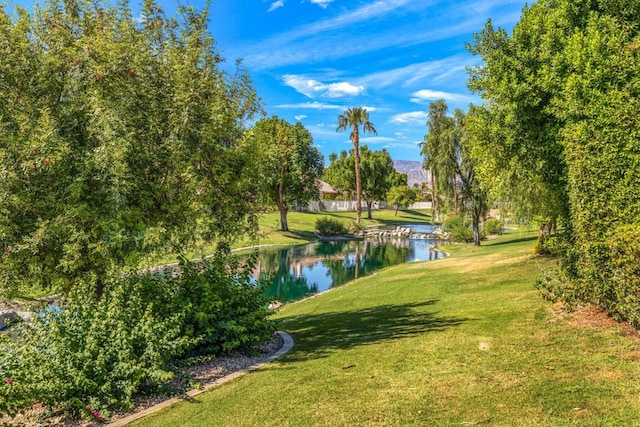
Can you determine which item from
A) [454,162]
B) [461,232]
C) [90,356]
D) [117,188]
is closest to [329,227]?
[461,232]

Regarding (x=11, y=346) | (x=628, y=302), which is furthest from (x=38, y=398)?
(x=628, y=302)

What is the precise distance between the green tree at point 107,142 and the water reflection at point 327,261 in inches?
461

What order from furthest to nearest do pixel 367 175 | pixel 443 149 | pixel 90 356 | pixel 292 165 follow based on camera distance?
pixel 367 175
pixel 292 165
pixel 443 149
pixel 90 356

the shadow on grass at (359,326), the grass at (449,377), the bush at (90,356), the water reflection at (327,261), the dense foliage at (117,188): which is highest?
the dense foliage at (117,188)

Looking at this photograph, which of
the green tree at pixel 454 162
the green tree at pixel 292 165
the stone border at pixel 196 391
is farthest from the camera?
the green tree at pixel 292 165

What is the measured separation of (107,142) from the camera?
9172mm

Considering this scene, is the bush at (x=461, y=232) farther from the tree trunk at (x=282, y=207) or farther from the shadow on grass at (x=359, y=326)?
the shadow on grass at (x=359, y=326)

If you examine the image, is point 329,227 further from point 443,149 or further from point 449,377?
point 449,377

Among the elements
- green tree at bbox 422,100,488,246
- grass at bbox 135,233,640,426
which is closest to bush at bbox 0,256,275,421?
grass at bbox 135,233,640,426

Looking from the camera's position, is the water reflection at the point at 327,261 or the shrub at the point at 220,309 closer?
the shrub at the point at 220,309

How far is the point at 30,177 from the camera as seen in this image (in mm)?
9055

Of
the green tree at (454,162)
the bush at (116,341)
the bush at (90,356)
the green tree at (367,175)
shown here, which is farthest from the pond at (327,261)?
the green tree at (367,175)

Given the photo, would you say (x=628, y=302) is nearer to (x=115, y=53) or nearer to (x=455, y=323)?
(x=455, y=323)

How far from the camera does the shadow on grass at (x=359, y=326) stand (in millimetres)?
10180
